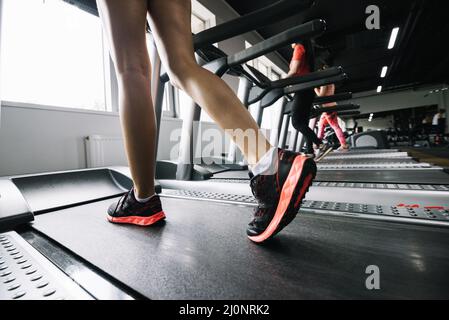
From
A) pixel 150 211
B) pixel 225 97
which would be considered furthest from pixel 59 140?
pixel 225 97

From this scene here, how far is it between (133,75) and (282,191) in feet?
2.07

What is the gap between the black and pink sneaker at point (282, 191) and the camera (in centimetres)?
59

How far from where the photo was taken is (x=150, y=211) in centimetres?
93

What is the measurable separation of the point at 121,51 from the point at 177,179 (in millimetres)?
1187

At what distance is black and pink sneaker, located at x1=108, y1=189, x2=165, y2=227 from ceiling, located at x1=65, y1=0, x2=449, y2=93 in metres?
2.04

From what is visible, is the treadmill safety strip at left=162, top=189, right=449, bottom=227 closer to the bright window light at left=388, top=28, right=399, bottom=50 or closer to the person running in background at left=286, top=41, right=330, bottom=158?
the person running in background at left=286, top=41, right=330, bottom=158

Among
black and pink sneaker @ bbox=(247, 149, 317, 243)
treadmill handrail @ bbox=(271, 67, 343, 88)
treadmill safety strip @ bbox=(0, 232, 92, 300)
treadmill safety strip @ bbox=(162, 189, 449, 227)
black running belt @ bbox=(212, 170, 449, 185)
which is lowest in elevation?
treadmill safety strip @ bbox=(0, 232, 92, 300)

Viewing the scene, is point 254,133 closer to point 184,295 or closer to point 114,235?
point 184,295

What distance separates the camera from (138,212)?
0.92 metres

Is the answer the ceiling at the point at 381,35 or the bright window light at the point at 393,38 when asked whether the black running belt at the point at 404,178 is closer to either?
the ceiling at the point at 381,35

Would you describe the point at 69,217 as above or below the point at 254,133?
below

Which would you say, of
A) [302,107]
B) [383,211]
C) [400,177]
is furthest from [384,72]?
[383,211]

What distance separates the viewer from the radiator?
1939mm

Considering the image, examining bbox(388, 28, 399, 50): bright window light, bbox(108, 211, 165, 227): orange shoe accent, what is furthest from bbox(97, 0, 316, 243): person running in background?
bbox(388, 28, 399, 50): bright window light
